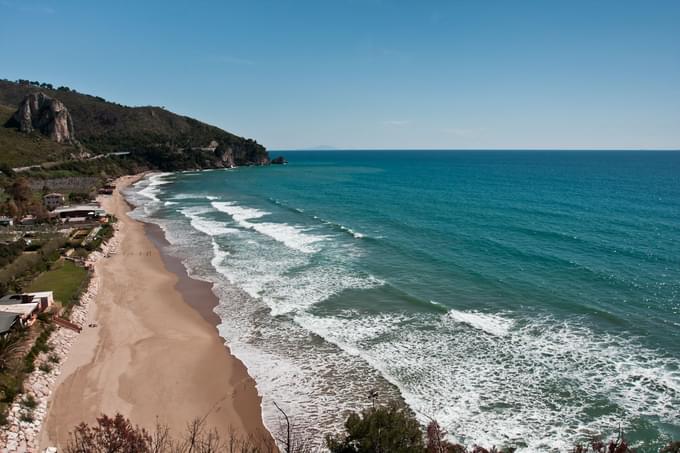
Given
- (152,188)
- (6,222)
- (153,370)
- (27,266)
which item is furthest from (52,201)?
(153,370)

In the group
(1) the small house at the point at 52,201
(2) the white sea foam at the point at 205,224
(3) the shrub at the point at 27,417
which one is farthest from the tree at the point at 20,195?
(3) the shrub at the point at 27,417

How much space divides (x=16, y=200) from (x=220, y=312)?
40.5 metres

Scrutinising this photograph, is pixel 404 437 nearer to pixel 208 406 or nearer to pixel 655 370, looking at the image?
pixel 208 406

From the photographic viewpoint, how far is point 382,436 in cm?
1217

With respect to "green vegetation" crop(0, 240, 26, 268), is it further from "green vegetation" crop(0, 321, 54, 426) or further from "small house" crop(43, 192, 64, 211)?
"small house" crop(43, 192, 64, 211)

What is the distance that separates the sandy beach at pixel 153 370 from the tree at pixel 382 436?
18.0 ft

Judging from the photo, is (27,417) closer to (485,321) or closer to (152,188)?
(485,321)

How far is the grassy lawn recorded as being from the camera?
27625 mm

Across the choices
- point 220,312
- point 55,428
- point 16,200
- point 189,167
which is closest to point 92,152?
point 189,167

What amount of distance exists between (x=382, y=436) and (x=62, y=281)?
2716 cm

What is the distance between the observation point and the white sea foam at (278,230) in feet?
146

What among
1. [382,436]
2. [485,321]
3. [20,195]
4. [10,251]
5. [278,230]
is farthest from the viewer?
[20,195]

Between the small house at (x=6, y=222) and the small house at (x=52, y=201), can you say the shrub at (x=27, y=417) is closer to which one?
the small house at (x=6, y=222)

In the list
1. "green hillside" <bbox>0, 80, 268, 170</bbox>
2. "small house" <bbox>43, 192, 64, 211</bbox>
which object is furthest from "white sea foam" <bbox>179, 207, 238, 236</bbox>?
"green hillside" <bbox>0, 80, 268, 170</bbox>
